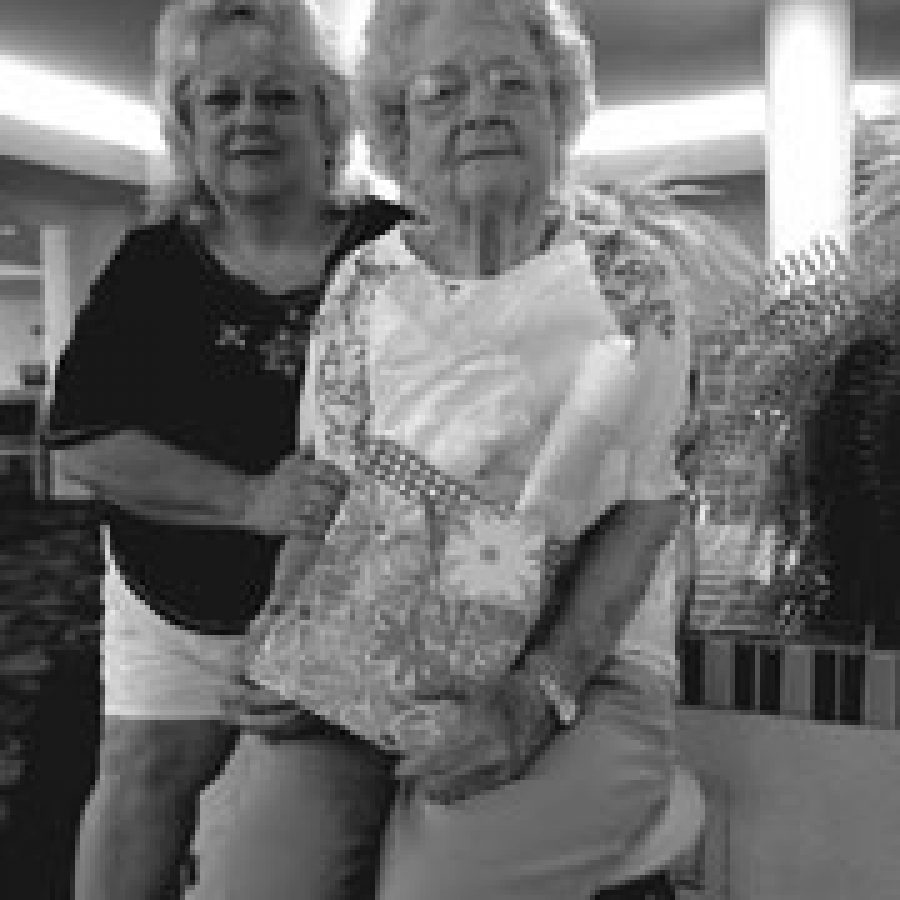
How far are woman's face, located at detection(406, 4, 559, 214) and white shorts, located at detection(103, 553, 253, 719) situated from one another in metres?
0.52

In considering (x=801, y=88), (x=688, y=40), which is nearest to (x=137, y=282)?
(x=801, y=88)

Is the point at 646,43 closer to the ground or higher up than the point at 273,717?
higher up

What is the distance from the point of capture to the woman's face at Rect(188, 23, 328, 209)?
111 centimetres

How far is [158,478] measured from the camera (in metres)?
1.10

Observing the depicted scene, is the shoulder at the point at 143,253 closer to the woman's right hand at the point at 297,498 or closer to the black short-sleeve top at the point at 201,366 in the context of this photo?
the black short-sleeve top at the point at 201,366

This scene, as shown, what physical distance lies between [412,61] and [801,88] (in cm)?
273

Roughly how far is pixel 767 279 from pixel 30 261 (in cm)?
514

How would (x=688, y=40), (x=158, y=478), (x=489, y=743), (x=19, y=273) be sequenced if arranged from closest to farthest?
1. (x=489, y=743)
2. (x=158, y=478)
3. (x=688, y=40)
4. (x=19, y=273)

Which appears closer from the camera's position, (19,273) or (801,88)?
(801,88)

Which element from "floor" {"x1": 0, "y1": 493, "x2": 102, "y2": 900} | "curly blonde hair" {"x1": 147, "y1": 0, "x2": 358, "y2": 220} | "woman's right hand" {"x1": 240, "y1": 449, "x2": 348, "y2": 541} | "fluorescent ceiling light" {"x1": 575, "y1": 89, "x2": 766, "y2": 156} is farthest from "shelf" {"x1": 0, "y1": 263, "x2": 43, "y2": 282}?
"woman's right hand" {"x1": 240, "y1": 449, "x2": 348, "y2": 541}

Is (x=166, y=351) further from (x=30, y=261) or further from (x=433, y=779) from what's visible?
(x=30, y=261)

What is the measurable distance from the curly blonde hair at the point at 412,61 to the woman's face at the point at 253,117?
0.13 metres

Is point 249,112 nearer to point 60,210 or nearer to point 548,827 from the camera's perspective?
point 548,827

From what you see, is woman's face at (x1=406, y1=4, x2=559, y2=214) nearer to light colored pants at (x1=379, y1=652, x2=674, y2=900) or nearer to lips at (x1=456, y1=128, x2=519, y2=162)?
lips at (x1=456, y1=128, x2=519, y2=162)
